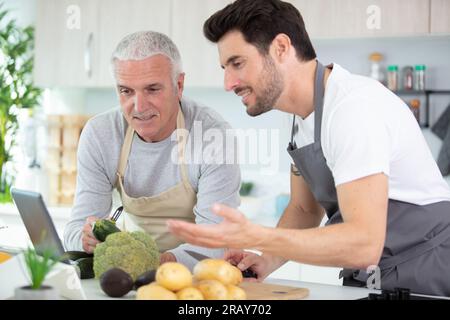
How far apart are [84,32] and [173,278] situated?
10.0ft

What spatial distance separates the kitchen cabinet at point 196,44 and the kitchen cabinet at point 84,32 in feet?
0.31

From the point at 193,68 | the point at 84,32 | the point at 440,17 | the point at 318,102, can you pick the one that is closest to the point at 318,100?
the point at 318,102

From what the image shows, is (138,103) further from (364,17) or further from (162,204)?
(364,17)

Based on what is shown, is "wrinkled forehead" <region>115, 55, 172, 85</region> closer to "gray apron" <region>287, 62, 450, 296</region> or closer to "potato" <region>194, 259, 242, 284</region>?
"gray apron" <region>287, 62, 450, 296</region>

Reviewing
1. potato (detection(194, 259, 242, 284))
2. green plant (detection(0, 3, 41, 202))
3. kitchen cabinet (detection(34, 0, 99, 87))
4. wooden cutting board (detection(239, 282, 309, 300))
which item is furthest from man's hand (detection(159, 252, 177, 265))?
green plant (detection(0, 3, 41, 202))

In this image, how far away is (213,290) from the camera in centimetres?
132

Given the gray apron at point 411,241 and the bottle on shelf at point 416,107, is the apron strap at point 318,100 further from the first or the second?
the bottle on shelf at point 416,107

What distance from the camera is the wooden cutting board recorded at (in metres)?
1.44

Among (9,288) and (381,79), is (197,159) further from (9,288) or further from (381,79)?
(381,79)

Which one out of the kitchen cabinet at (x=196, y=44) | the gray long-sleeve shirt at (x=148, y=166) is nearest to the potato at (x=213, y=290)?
the gray long-sleeve shirt at (x=148, y=166)

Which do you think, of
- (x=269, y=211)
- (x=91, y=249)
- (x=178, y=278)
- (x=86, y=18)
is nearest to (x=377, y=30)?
(x=269, y=211)

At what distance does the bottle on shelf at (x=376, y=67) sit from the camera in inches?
144

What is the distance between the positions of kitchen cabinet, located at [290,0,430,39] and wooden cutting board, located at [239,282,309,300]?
7.22ft

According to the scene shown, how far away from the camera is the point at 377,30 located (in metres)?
3.49
